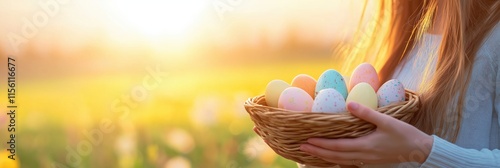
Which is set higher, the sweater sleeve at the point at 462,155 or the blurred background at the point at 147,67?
the blurred background at the point at 147,67

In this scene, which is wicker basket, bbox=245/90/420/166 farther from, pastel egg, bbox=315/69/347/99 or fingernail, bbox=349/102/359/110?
pastel egg, bbox=315/69/347/99

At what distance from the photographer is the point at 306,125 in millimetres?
953

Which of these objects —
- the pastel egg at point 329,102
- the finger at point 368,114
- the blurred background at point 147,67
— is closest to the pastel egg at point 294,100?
the pastel egg at point 329,102

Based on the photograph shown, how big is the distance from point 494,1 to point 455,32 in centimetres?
8

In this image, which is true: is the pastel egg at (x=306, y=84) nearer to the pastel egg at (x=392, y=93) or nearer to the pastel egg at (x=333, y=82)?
the pastel egg at (x=333, y=82)

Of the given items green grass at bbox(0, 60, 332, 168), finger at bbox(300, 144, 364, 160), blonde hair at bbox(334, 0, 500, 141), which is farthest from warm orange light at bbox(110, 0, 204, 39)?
finger at bbox(300, 144, 364, 160)

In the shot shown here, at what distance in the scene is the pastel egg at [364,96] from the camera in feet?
3.42

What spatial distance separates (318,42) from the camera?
1.81 m

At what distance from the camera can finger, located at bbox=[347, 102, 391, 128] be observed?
0.94 meters

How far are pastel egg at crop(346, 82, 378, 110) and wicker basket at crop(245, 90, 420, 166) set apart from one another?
44 millimetres

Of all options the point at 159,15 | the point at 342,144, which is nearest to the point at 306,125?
the point at 342,144

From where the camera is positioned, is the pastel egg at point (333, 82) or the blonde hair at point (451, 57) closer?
the blonde hair at point (451, 57)

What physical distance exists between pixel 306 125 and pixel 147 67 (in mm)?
900

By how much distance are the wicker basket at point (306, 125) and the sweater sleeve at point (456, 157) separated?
0.22ft
